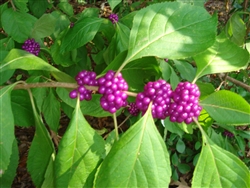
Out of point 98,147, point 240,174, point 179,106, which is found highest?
point 179,106

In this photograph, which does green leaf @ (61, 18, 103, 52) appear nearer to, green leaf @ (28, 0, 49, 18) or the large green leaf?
the large green leaf

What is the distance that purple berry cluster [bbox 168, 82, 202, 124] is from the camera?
1016mm

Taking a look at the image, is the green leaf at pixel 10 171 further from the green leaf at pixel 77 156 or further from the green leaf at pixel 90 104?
the green leaf at pixel 77 156

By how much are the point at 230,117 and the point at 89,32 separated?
0.81 meters

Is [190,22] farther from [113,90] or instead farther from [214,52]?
[113,90]

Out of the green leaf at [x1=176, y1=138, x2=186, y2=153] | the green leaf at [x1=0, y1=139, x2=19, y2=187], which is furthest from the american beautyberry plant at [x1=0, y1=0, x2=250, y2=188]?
the green leaf at [x1=176, y1=138, x2=186, y2=153]

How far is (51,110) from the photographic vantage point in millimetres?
1614

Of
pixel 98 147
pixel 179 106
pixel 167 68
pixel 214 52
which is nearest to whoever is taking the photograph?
pixel 179 106

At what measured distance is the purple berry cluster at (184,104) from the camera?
102 centimetres

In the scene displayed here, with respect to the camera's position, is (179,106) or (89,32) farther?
(89,32)

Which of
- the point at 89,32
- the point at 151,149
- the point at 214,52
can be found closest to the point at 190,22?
the point at 214,52

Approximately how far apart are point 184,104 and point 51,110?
83 cm

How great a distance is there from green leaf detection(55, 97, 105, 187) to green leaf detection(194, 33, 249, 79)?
1.59 feet

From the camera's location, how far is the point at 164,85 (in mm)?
1041
